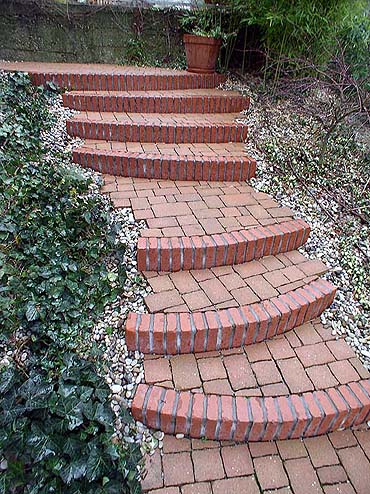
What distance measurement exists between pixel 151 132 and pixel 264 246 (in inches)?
64.9

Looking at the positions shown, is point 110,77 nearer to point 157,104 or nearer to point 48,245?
point 157,104

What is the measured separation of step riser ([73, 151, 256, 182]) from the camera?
9.36ft

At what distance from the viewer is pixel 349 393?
1.74 metres

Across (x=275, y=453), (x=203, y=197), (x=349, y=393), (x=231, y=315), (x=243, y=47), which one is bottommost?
(x=275, y=453)

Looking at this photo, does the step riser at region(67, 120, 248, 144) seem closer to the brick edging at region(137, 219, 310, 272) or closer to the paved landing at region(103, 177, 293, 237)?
the paved landing at region(103, 177, 293, 237)

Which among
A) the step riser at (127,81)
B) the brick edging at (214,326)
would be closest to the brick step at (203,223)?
the brick edging at (214,326)

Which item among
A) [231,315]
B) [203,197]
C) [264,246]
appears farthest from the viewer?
[203,197]

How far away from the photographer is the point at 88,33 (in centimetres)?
461

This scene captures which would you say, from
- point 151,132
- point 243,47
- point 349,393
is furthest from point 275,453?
point 243,47

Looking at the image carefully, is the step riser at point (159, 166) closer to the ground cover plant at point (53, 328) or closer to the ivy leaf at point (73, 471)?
the ground cover plant at point (53, 328)

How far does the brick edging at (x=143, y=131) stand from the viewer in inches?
127

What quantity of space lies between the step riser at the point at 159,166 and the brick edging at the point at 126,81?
1.40 m

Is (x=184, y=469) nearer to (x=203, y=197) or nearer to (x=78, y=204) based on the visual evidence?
(x=78, y=204)

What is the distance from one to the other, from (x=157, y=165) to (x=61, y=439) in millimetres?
2077
